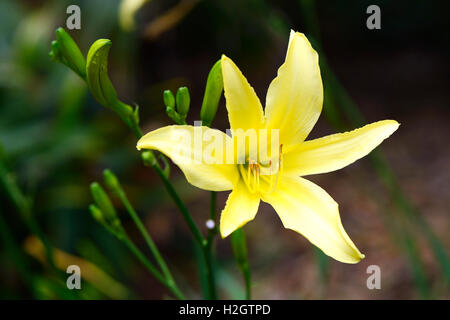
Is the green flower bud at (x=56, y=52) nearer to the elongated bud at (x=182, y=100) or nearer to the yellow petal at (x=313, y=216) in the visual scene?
the elongated bud at (x=182, y=100)

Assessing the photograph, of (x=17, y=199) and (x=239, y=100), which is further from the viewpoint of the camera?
(x=17, y=199)

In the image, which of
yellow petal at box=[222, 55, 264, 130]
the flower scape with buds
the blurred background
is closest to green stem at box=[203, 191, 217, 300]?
the flower scape with buds

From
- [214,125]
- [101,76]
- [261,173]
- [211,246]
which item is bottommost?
[211,246]

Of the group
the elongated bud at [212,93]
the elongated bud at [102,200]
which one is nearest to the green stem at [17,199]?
the elongated bud at [102,200]

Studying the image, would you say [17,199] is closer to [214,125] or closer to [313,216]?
[313,216]

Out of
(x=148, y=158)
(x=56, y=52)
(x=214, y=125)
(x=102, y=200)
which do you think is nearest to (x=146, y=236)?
(x=102, y=200)
